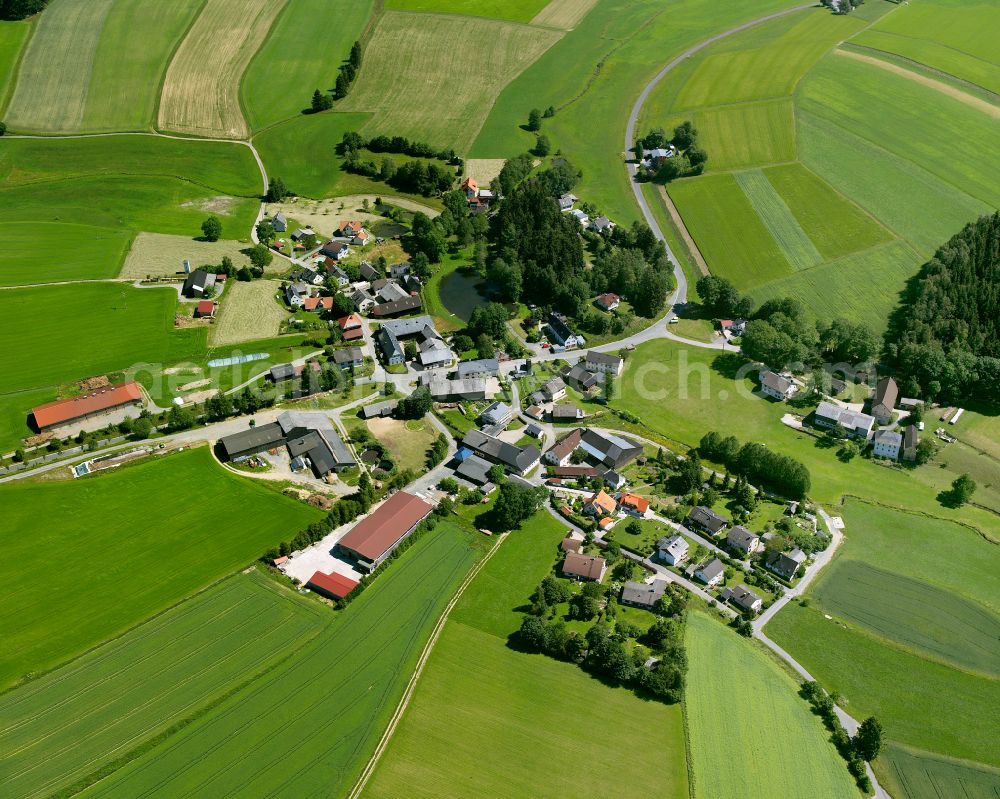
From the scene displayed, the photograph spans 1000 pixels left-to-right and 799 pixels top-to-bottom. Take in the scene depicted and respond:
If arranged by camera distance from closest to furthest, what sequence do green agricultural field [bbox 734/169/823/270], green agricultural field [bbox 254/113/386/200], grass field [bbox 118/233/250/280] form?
grass field [bbox 118/233/250/280] < green agricultural field [bbox 734/169/823/270] < green agricultural field [bbox 254/113/386/200]

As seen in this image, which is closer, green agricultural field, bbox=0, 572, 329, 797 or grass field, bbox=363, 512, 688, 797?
grass field, bbox=363, 512, 688, 797

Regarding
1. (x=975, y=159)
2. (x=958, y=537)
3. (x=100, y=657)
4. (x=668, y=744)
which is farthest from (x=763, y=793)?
(x=975, y=159)

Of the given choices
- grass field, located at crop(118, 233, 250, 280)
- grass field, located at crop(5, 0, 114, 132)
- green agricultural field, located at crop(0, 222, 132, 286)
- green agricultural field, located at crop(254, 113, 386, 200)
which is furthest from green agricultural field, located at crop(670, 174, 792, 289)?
grass field, located at crop(5, 0, 114, 132)

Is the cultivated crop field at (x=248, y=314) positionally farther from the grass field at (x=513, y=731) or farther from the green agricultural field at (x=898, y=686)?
the green agricultural field at (x=898, y=686)

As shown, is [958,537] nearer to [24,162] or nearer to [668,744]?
[668,744]

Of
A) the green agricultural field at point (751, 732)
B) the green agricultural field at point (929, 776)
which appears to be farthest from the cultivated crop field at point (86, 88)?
the green agricultural field at point (929, 776)

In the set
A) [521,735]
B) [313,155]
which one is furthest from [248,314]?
[521,735]

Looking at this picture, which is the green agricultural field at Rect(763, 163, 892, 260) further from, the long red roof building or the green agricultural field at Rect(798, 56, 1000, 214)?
the long red roof building

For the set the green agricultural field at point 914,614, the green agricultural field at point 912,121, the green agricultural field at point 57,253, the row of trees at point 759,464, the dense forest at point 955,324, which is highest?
the green agricultural field at point 912,121
